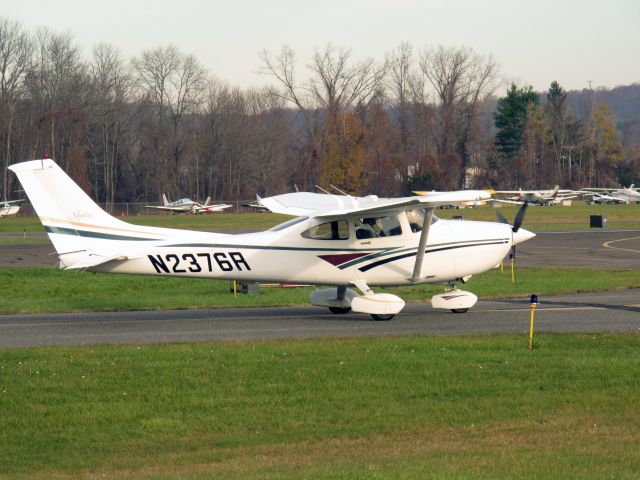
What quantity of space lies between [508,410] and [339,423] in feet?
6.32

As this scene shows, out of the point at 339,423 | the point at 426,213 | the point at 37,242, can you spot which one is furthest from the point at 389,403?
the point at 37,242

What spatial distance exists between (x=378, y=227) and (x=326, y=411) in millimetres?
8516

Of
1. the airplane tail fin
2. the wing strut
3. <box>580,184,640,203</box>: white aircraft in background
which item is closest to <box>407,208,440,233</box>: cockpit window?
the wing strut

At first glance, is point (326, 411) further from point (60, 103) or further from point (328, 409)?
point (60, 103)

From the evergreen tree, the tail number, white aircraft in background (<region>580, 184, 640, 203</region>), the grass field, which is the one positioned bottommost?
white aircraft in background (<region>580, 184, 640, 203</region>)

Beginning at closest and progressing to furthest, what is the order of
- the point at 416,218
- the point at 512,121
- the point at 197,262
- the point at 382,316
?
the point at 197,262, the point at 382,316, the point at 416,218, the point at 512,121

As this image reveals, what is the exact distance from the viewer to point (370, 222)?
762 inches

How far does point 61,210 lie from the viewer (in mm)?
18141

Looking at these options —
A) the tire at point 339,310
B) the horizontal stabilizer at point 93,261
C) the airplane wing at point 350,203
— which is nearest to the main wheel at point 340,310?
the tire at point 339,310

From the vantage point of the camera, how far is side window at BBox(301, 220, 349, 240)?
19188 mm

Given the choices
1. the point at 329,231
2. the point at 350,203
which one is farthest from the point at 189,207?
the point at 329,231

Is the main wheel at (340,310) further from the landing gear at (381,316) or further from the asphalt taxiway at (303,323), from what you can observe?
the landing gear at (381,316)

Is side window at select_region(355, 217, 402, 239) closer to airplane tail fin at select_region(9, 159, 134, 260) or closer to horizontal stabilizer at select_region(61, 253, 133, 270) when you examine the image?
horizontal stabilizer at select_region(61, 253, 133, 270)

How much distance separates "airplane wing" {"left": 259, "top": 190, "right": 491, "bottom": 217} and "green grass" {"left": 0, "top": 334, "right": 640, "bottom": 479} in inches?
138
